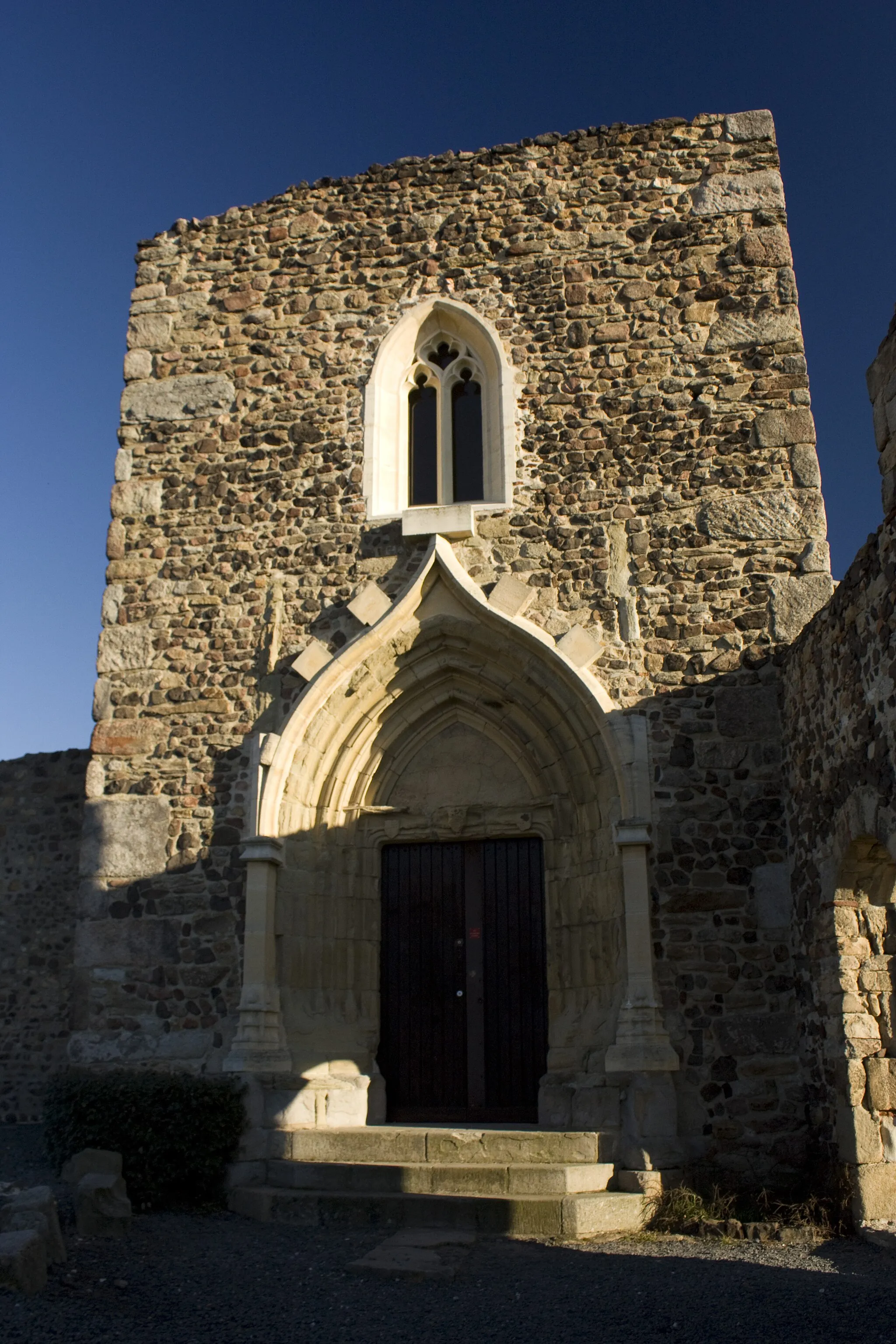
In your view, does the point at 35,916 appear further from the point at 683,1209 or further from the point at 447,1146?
the point at 683,1209

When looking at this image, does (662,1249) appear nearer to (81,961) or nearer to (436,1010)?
(436,1010)

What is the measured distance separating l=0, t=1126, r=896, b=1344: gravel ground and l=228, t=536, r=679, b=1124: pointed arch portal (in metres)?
1.51

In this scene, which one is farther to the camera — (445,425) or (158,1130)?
(445,425)

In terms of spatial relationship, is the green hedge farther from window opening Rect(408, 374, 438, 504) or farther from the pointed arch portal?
window opening Rect(408, 374, 438, 504)

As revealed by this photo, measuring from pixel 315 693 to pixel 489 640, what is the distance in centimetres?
131

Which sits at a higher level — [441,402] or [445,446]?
[441,402]

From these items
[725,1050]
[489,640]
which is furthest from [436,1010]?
[489,640]

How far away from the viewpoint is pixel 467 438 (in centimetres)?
898

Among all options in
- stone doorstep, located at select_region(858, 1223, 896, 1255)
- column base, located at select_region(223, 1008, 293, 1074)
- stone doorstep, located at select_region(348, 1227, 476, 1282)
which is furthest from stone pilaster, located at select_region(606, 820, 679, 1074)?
column base, located at select_region(223, 1008, 293, 1074)

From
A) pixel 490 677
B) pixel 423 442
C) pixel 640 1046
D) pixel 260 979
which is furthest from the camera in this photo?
pixel 423 442

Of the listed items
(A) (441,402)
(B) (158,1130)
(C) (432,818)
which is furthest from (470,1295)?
(A) (441,402)

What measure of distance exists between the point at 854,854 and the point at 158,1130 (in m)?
4.44

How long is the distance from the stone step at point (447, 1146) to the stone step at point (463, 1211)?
0.87 ft

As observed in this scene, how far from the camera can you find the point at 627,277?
8672 mm
